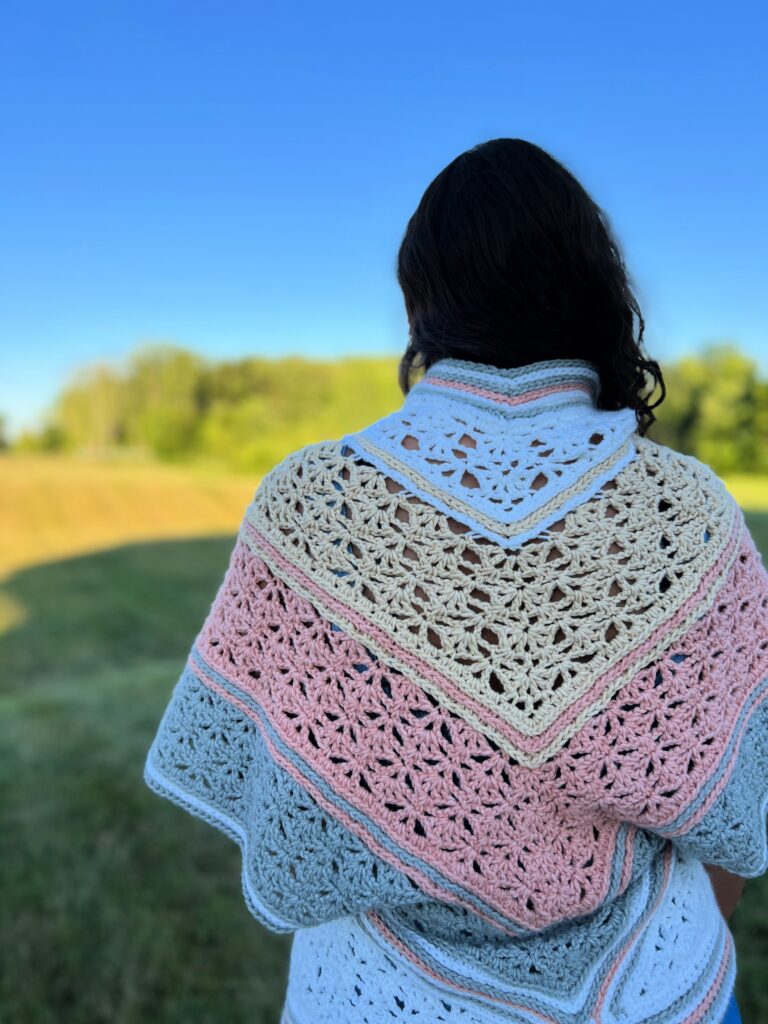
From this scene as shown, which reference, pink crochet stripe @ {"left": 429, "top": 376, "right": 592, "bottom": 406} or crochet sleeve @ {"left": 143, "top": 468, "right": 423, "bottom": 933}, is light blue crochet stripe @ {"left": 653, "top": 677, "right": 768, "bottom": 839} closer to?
crochet sleeve @ {"left": 143, "top": 468, "right": 423, "bottom": 933}

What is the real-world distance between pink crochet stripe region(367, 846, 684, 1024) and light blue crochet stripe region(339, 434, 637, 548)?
0.50 metres

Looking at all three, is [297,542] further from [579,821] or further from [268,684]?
[579,821]

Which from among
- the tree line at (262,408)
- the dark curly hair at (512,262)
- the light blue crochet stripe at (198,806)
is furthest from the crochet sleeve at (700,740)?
the tree line at (262,408)

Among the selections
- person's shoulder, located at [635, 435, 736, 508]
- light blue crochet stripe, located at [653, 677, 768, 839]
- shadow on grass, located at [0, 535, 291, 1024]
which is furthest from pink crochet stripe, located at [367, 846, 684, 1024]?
shadow on grass, located at [0, 535, 291, 1024]

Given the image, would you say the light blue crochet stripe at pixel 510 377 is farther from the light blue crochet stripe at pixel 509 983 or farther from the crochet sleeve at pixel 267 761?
the light blue crochet stripe at pixel 509 983

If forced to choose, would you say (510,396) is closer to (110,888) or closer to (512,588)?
(512,588)

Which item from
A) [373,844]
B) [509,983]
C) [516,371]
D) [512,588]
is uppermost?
[516,371]

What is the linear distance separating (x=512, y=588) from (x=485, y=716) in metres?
0.16

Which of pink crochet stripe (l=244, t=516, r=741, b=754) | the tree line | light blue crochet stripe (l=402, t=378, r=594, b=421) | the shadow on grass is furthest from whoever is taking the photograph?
the tree line

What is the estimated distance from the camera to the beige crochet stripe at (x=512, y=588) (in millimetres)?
956

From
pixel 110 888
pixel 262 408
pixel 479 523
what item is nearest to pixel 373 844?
pixel 479 523

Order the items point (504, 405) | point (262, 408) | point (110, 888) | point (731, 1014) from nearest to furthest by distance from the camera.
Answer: point (504, 405) → point (731, 1014) → point (110, 888) → point (262, 408)

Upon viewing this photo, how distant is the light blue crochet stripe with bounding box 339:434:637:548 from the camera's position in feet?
3.19

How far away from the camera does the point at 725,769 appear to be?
1026 millimetres
